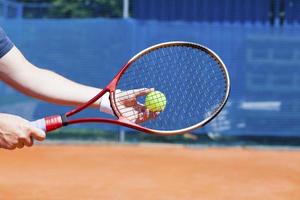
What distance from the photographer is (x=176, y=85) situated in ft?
12.4

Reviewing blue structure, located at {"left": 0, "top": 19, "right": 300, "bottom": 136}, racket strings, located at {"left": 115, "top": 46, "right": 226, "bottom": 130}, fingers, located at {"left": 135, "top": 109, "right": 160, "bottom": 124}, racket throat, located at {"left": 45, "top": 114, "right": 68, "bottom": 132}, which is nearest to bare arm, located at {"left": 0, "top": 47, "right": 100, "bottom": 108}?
racket throat, located at {"left": 45, "top": 114, "right": 68, "bottom": 132}

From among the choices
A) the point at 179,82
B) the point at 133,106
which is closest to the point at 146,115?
the point at 133,106

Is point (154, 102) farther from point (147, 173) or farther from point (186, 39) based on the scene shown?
point (186, 39)

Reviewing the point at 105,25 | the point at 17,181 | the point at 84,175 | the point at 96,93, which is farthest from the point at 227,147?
the point at 96,93

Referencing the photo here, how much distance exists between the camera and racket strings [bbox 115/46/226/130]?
327 centimetres

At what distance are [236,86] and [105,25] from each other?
1.62 meters

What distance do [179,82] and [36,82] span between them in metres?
1.63

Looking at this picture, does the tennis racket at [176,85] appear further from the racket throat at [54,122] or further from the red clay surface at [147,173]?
the red clay surface at [147,173]

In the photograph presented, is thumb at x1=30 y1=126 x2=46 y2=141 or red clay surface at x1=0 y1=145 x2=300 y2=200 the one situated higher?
thumb at x1=30 y1=126 x2=46 y2=141

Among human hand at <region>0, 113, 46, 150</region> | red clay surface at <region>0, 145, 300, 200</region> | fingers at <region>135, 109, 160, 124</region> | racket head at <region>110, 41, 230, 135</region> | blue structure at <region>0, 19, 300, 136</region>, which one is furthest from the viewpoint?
blue structure at <region>0, 19, 300, 136</region>

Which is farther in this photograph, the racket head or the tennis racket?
the racket head

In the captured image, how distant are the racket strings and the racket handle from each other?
922 mm

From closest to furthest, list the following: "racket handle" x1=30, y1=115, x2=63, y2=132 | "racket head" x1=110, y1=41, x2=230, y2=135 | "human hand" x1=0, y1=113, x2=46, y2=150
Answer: "human hand" x1=0, y1=113, x2=46, y2=150, "racket handle" x1=30, y1=115, x2=63, y2=132, "racket head" x1=110, y1=41, x2=230, y2=135

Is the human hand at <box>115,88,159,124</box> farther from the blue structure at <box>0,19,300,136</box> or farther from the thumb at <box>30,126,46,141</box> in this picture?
the blue structure at <box>0,19,300,136</box>
